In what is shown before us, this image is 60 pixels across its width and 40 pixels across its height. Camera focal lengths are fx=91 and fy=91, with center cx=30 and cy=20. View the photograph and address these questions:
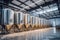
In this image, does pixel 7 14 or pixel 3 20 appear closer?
pixel 3 20

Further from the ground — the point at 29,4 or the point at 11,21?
the point at 29,4

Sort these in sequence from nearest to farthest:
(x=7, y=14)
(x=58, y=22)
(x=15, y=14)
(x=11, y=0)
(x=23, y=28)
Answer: (x=11, y=0) < (x=7, y=14) < (x=15, y=14) < (x=23, y=28) < (x=58, y=22)

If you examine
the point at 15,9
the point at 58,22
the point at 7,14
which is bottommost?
the point at 58,22

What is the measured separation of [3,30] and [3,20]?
159cm

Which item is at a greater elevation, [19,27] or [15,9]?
[15,9]

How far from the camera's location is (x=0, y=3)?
1446cm

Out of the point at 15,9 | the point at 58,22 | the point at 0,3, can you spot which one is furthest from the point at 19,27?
the point at 58,22

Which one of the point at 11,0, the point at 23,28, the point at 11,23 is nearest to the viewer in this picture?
the point at 11,0

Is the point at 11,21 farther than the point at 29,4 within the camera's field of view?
No

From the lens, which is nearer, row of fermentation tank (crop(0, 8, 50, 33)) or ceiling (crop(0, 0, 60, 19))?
row of fermentation tank (crop(0, 8, 50, 33))

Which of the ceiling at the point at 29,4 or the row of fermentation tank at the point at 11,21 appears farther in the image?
the ceiling at the point at 29,4

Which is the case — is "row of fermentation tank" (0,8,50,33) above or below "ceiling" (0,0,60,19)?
below

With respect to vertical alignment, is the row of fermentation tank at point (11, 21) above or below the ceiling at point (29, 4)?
below

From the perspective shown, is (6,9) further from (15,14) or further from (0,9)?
(15,14)
